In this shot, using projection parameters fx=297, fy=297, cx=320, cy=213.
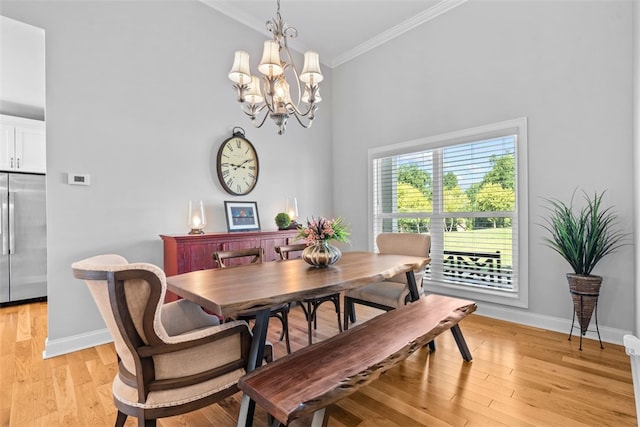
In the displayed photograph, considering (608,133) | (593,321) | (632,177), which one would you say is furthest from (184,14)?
(593,321)

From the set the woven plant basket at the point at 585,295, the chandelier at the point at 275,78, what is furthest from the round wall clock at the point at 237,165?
the woven plant basket at the point at 585,295

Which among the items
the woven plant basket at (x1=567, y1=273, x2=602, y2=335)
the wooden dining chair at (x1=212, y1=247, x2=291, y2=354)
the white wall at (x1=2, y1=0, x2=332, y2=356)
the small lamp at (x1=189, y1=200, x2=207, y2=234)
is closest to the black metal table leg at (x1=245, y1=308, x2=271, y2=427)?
the wooden dining chair at (x1=212, y1=247, x2=291, y2=354)

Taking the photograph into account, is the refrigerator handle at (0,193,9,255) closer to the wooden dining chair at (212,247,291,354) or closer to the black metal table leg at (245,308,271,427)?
the wooden dining chair at (212,247,291,354)

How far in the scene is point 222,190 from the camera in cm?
354

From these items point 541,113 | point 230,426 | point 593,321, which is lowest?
point 230,426

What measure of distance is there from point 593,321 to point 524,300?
0.53 meters

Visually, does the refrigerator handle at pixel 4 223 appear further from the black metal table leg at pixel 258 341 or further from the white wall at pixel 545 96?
the white wall at pixel 545 96

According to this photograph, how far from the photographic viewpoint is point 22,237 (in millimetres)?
3963

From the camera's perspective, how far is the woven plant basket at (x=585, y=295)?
7.94 feet

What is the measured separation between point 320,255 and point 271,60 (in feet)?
4.71

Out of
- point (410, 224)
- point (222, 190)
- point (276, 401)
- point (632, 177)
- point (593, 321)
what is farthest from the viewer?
point (410, 224)

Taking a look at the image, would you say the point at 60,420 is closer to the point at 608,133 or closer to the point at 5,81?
the point at 5,81

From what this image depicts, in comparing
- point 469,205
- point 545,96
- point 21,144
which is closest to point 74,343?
point 21,144

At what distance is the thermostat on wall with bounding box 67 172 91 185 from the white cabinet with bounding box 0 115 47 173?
2.32 meters
